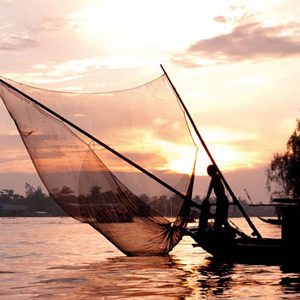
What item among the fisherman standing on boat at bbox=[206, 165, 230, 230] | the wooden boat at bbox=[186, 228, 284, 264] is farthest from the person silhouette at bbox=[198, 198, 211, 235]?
the fisherman standing on boat at bbox=[206, 165, 230, 230]

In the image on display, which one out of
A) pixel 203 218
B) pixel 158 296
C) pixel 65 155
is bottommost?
pixel 158 296

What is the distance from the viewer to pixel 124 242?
27.1 m

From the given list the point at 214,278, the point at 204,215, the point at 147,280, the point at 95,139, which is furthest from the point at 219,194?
the point at 147,280

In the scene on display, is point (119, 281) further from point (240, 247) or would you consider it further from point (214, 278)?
point (240, 247)

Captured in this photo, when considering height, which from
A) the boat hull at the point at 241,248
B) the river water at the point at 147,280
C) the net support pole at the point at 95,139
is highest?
the net support pole at the point at 95,139

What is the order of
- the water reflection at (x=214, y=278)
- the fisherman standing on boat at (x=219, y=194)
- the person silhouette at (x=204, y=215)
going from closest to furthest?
the water reflection at (x=214, y=278)
the fisherman standing on boat at (x=219, y=194)
the person silhouette at (x=204, y=215)

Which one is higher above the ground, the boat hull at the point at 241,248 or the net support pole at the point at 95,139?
the net support pole at the point at 95,139

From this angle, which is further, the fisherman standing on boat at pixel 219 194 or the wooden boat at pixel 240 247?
the fisherman standing on boat at pixel 219 194

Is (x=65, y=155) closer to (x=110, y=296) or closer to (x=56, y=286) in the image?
(x=56, y=286)

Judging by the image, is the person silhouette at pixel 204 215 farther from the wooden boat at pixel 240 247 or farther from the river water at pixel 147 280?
the river water at pixel 147 280

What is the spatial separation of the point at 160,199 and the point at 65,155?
3.81 meters

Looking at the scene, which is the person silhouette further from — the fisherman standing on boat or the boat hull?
the fisherman standing on boat

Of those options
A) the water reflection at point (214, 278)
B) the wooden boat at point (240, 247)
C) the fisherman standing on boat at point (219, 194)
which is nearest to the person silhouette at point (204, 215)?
the wooden boat at point (240, 247)

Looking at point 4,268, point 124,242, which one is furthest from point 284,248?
point 4,268
